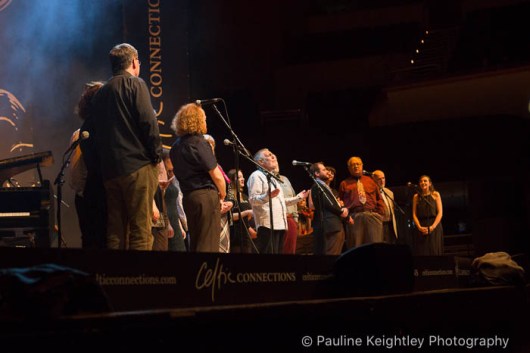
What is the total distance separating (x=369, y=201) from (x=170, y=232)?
284cm

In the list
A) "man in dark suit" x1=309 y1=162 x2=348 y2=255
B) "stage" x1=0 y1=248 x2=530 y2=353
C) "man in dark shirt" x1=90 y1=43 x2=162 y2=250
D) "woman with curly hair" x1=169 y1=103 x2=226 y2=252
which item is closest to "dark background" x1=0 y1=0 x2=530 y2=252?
"man in dark suit" x1=309 y1=162 x2=348 y2=255

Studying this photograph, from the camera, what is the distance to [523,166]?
1358 cm

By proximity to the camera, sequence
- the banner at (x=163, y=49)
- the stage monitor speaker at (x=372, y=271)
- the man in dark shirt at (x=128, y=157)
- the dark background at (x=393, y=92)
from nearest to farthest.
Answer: the stage monitor speaker at (x=372, y=271) < the man in dark shirt at (x=128, y=157) < the banner at (x=163, y=49) < the dark background at (x=393, y=92)

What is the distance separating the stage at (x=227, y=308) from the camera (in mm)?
2422

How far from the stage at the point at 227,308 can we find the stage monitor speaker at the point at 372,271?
1 cm

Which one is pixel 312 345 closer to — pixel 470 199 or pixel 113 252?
pixel 113 252

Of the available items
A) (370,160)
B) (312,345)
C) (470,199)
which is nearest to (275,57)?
(370,160)

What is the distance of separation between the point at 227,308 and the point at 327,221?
5086 mm

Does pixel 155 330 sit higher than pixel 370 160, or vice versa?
pixel 370 160

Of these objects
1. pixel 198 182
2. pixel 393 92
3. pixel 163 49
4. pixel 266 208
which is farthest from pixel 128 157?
pixel 393 92

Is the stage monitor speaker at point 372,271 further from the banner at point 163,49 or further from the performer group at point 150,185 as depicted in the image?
the banner at point 163,49

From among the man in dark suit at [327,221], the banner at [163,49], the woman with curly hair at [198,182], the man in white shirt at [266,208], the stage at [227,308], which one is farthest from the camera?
the banner at [163,49]

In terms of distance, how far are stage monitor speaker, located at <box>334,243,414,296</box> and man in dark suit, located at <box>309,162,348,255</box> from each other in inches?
136

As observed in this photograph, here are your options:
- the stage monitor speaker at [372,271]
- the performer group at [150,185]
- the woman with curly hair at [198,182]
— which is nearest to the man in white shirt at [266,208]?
the performer group at [150,185]
